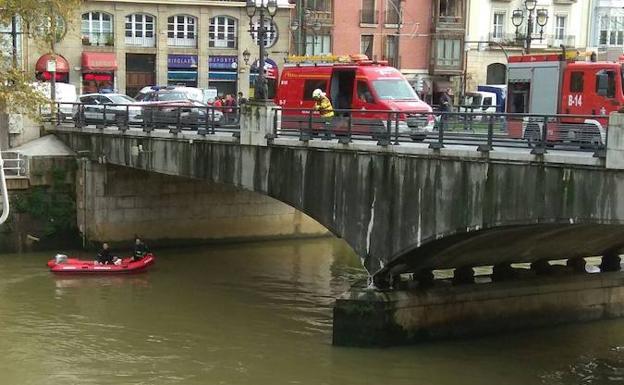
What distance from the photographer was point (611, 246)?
88.1 ft

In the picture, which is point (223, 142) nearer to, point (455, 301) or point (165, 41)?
point (455, 301)

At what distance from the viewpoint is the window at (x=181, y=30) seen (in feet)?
194

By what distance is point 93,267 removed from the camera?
31672mm

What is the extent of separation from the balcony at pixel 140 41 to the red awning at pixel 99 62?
130 cm

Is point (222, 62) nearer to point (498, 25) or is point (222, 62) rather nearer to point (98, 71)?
point (98, 71)

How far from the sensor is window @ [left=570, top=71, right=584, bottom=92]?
85.3 ft

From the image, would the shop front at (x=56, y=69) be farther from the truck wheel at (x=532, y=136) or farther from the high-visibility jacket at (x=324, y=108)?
the truck wheel at (x=532, y=136)

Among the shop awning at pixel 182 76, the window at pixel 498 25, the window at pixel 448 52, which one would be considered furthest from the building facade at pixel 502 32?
the shop awning at pixel 182 76

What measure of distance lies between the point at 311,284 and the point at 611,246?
973 centimetres

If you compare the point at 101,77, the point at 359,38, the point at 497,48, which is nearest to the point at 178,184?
the point at 101,77

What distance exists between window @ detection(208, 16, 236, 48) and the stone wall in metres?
22.6

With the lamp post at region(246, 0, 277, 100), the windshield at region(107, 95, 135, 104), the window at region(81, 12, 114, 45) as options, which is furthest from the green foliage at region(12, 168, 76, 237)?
the window at region(81, 12, 114, 45)

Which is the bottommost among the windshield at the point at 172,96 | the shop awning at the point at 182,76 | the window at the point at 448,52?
the windshield at the point at 172,96

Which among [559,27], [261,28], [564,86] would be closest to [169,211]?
[261,28]
